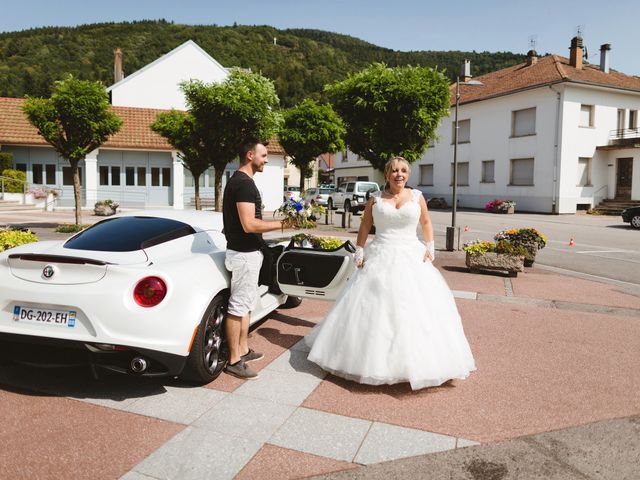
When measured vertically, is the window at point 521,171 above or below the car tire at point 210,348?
above

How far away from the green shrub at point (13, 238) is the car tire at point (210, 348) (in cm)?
465

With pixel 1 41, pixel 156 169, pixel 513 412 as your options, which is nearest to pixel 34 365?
pixel 513 412

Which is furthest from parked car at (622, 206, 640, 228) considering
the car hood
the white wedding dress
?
the car hood

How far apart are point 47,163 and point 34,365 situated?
30.5m

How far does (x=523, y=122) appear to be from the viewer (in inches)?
1342

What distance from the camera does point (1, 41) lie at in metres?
81.5

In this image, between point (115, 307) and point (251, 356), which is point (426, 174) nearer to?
Result: point (251, 356)

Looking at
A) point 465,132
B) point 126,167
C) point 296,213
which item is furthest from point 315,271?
point 465,132

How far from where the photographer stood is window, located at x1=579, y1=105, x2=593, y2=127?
3222cm

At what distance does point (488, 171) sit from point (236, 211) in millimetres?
35354

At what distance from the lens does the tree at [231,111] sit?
55.4 ft

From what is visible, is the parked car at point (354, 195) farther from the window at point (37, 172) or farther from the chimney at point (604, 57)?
the chimney at point (604, 57)

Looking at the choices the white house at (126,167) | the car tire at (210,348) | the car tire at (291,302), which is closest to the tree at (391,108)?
the car tire at (291,302)

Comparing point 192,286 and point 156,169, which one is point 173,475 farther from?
point 156,169
